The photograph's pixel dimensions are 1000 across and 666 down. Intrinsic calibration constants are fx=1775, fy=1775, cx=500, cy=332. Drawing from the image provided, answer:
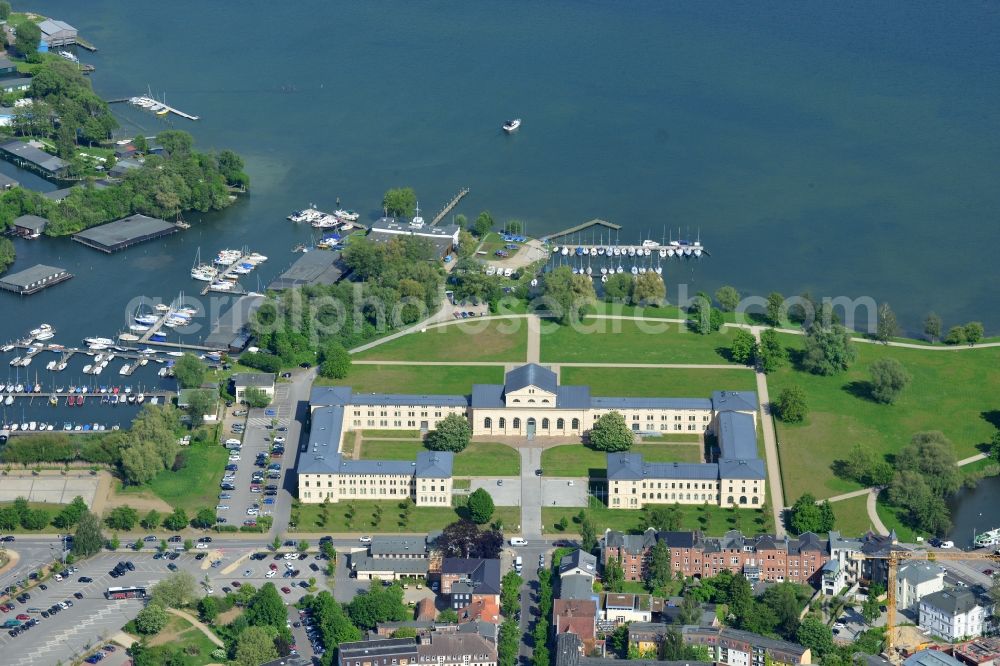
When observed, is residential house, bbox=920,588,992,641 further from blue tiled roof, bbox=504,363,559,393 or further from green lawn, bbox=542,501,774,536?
blue tiled roof, bbox=504,363,559,393

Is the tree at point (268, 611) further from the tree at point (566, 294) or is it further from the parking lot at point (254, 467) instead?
the tree at point (566, 294)

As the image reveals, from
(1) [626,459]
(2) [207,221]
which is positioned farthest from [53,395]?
(1) [626,459]

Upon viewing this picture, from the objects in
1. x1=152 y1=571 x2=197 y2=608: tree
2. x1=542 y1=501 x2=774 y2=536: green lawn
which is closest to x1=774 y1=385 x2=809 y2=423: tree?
x1=542 y1=501 x2=774 y2=536: green lawn

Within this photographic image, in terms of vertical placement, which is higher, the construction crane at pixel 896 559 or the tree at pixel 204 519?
the tree at pixel 204 519

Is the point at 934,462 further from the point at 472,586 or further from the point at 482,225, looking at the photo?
the point at 482,225

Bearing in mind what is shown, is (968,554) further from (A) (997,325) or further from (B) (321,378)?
(B) (321,378)

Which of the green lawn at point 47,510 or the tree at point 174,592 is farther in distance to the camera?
the green lawn at point 47,510

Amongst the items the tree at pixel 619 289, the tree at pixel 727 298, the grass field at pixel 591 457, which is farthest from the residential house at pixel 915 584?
the tree at pixel 619 289
